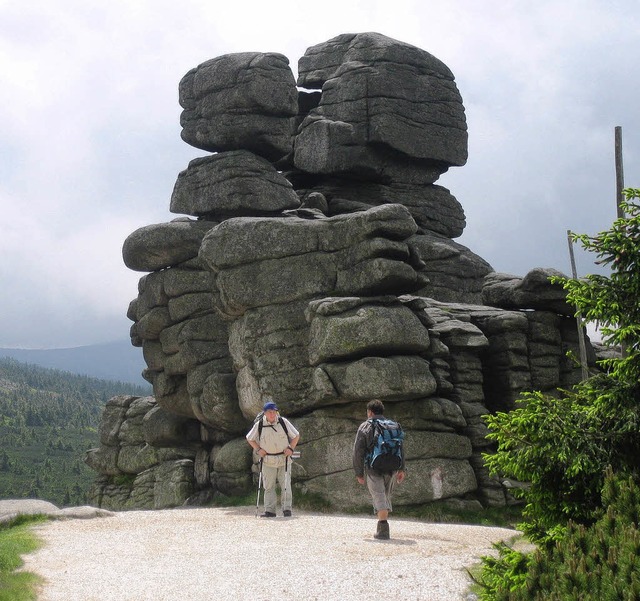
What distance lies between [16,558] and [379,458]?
27.1ft

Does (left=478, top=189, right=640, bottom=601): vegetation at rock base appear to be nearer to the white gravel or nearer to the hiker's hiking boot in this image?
the white gravel

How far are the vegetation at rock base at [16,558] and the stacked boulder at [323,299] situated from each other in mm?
10648

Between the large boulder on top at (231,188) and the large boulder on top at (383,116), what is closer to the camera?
the large boulder on top at (231,188)

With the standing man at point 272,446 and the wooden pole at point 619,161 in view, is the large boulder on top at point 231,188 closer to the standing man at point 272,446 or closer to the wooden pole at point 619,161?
the standing man at point 272,446

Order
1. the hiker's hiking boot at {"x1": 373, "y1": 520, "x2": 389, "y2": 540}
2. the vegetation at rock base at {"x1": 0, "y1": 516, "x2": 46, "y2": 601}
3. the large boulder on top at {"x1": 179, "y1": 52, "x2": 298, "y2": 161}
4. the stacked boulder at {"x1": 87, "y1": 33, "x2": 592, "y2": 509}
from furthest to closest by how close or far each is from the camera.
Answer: the large boulder on top at {"x1": 179, "y1": 52, "x2": 298, "y2": 161} < the stacked boulder at {"x1": 87, "y1": 33, "x2": 592, "y2": 509} < the hiker's hiking boot at {"x1": 373, "y1": 520, "x2": 389, "y2": 540} < the vegetation at rock base at {"x1": 0, "y1": 516, "x2": 46, "y2": 601}

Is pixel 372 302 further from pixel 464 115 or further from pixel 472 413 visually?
pixel 464 115

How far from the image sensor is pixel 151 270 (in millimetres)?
42656

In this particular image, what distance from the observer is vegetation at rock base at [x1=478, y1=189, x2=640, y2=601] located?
1216 centimetres

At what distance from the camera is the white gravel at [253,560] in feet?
49.5

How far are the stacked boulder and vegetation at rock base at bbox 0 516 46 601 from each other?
10.6m

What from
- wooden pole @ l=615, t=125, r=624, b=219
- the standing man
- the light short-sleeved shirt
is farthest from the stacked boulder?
wooden pole @ l=615, t=125, r=624, b=219

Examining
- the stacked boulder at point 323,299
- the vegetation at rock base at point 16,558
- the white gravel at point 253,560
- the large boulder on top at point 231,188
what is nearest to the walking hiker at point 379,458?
the white gravel at point 253,560

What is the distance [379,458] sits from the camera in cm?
2050

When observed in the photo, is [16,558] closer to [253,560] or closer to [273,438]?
[253,560]
